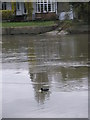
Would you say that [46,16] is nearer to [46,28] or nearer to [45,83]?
[46,28]

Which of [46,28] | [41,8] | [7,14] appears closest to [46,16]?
[41,8]

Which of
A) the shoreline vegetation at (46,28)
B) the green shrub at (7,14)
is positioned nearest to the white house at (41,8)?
the green shrub at (7,14)

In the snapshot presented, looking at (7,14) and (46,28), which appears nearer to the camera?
(46,28)

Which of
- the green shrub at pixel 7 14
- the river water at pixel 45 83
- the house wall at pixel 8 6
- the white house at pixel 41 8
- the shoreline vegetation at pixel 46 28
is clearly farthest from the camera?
the house wall at pixel 8 6

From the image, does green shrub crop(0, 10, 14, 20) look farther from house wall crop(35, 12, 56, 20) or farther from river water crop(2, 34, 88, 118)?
river water crop(2, 34, 88, 118)

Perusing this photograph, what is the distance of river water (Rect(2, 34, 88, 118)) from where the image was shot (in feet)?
26.8

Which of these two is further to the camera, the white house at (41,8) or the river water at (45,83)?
the white house at (41,8)

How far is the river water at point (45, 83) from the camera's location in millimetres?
8180

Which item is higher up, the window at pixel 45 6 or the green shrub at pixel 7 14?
the window at pixel 45 6

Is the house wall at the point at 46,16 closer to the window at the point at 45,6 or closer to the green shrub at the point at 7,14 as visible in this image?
the window at the point at 45,6

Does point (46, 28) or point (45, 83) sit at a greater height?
point (46, 28)

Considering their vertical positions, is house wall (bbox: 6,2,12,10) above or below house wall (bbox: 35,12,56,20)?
above

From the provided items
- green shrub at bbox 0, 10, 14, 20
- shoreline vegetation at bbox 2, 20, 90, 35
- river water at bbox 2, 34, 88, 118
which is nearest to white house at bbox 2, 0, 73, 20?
green shrub at bbox 0, 10, 14, 20

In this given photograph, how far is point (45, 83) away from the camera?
36.9ft
